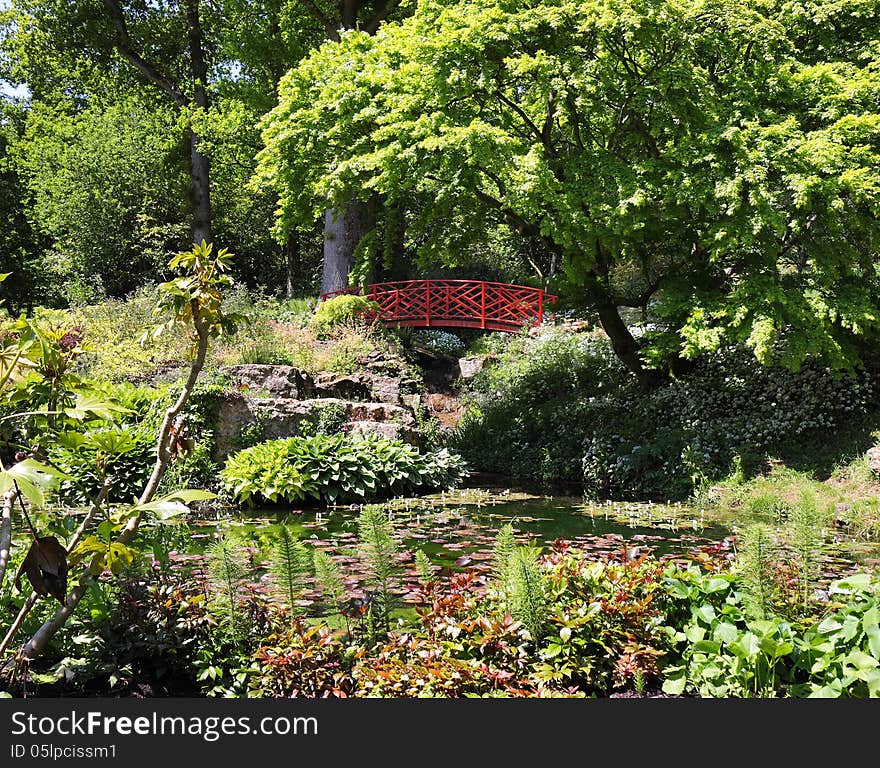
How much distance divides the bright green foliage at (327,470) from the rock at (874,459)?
553 centimetres

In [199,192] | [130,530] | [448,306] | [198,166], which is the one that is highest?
[198,166]

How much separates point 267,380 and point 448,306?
6.87 m

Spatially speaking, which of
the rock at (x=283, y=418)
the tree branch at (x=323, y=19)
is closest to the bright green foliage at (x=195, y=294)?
the rock at (x=283, y=418)

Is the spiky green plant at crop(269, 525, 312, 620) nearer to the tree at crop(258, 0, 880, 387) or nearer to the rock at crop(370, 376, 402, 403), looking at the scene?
the tree at crop(258, 0, 880, 387)

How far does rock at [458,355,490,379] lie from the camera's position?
17.3m

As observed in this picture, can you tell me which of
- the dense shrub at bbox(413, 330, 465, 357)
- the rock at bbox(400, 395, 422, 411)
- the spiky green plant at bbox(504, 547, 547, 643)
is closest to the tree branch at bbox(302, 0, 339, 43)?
the dense shrub at bbox(413, 330, 465, 357)

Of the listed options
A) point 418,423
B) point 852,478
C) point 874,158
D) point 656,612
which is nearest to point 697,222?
point 874,158

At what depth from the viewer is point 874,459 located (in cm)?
929

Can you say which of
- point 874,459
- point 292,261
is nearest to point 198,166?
point 292,261

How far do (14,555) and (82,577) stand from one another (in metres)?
1.10

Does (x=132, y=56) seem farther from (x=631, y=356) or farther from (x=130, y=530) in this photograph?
(x=130, y=530)

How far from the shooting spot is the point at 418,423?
12.1 meters

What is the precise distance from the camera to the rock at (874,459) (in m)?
9.20

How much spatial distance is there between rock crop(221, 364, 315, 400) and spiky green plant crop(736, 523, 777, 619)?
8213 millimetres
